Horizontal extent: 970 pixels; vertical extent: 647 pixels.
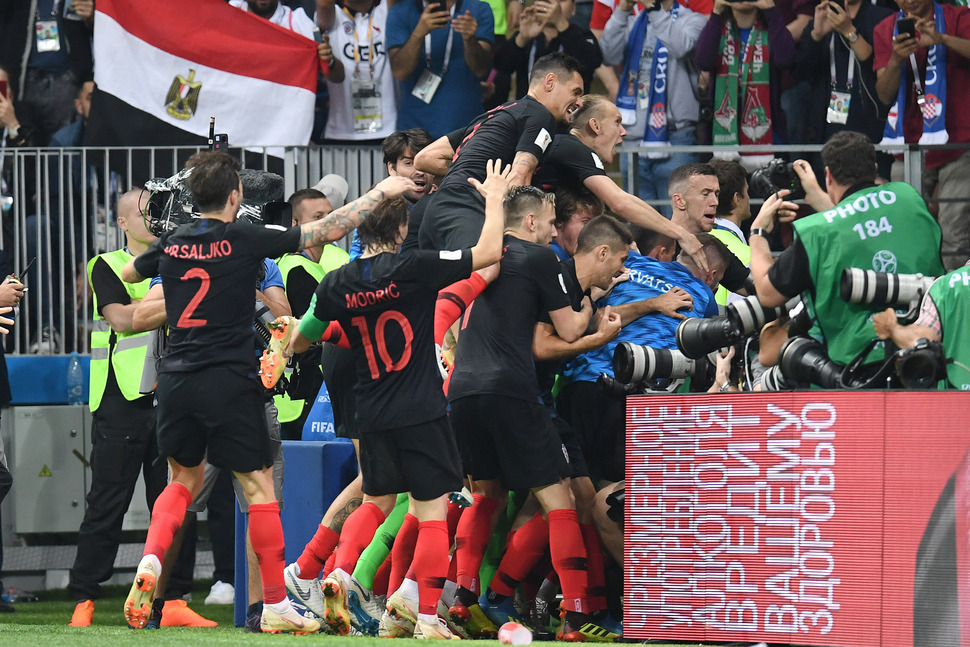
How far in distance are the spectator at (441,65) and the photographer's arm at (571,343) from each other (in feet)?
14.7

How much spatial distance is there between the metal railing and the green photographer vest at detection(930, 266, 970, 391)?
18.3ft

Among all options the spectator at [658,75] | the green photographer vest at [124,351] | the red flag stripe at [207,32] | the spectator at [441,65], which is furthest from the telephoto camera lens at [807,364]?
the red flag stripe at [207,32]

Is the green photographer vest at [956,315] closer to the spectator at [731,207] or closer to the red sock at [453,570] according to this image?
the spectator at [731,207]

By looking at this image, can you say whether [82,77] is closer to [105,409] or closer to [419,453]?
[105,409]

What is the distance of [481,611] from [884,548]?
2281 millimetres

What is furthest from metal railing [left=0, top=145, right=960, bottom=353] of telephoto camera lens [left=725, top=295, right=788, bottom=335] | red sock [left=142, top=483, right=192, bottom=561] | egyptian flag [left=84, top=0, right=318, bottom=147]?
telephoto camera lens [left=725, top=295, right=788, bottom=335]

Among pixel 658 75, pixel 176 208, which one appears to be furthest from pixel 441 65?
pixel 176 208

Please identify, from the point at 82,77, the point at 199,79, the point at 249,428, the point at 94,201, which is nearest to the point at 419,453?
the point at 249,428

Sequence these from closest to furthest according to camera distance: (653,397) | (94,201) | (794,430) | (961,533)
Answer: (961,533), (794,430), (653,397), (94,201)

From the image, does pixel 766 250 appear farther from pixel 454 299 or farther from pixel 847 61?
pixel 847 61

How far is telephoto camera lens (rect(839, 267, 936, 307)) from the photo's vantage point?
5.93m

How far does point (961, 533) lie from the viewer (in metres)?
5.34

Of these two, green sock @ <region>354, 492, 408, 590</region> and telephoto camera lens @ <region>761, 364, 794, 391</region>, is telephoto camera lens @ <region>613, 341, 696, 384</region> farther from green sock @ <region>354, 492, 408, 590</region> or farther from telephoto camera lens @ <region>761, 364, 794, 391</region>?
green sock @ <region>354, 492, 408, 590</region>

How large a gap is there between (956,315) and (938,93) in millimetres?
4726
